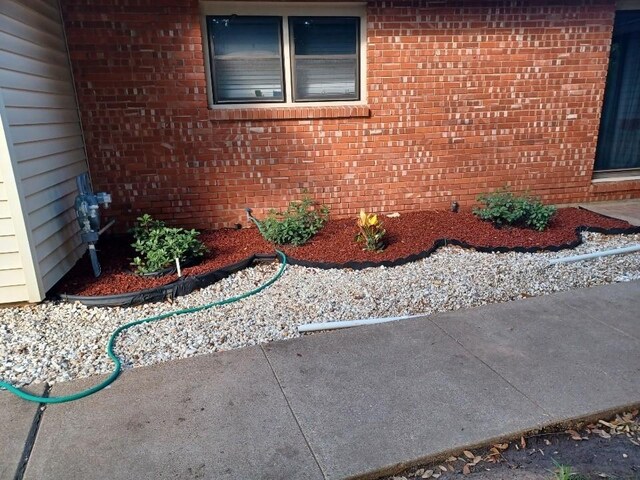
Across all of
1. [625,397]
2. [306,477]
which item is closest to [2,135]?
[306,477]

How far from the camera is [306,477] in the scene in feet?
6.66

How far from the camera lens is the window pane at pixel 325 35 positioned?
534 cm

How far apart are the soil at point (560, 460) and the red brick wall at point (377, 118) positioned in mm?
3936

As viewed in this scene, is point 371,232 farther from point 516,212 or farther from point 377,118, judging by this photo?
point 516,212

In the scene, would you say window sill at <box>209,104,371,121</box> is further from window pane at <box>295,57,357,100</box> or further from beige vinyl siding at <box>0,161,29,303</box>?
beige vinyl siding at <box>0,161,29,303</box>

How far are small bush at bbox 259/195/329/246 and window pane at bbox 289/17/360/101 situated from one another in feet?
4.32

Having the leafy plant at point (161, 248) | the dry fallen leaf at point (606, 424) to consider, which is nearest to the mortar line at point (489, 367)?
the dry fallen leaf at point (606, 424)

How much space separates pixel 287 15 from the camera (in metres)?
5.23

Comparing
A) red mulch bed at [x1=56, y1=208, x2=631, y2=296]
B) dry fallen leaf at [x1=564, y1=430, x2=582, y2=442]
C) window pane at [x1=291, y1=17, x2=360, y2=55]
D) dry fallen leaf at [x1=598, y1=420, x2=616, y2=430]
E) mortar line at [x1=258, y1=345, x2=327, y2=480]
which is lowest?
dry fallen leaf at [x1=564, y1=430, x2=582, y2=442]

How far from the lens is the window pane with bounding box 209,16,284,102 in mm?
5195

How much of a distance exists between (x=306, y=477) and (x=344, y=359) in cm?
99

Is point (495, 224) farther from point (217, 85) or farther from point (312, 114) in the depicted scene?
point (217, 85)

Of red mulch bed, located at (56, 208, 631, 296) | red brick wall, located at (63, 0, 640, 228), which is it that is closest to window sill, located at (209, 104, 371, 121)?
red brick wall, located at (63, 0, 640, 228)

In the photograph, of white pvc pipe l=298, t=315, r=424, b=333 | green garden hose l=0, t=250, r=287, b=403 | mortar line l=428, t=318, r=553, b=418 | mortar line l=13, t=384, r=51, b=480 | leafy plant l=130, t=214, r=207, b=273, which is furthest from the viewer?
leafy plant l=130, t=214, r=207, b=273
